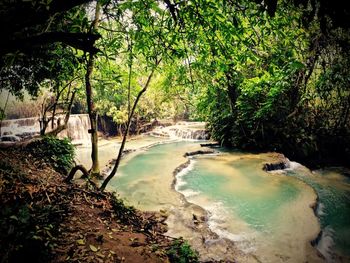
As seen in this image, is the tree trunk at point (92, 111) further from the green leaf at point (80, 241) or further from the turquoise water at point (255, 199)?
the green leaf at point (80, 241)

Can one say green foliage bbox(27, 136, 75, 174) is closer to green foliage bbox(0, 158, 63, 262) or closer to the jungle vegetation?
the jungle vegetation

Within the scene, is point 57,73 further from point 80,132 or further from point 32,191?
point 80,132

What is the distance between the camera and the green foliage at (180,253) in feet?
13.1

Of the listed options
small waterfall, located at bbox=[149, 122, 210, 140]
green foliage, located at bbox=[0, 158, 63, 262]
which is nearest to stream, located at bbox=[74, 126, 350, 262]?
green foliage, located at bbox=[0, 158, 63, 262]

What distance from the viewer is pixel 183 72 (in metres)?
4.98

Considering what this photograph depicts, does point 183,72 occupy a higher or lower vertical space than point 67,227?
higher

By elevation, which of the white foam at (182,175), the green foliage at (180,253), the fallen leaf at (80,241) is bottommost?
the white foam at (182,175)

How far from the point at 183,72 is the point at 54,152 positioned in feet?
19.7

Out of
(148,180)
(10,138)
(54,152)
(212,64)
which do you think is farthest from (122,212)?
(10,138)

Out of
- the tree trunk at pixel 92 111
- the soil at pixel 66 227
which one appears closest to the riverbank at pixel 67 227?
the soil at pixel 66 227

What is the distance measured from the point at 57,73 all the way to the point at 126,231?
19.7 ft

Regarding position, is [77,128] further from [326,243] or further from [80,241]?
[80,241]

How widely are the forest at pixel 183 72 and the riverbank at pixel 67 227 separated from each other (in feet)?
0.16

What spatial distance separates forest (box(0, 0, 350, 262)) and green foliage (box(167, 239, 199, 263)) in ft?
0.07
